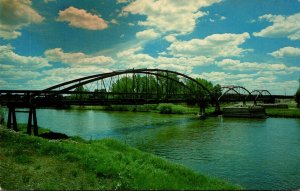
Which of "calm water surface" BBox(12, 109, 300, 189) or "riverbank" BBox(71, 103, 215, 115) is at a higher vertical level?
"riverbank" BBox(71, 103, 215, 115)

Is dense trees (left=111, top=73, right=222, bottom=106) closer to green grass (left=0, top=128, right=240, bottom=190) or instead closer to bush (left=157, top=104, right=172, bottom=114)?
bush (left=157, top=104, right=172, bottom=114)

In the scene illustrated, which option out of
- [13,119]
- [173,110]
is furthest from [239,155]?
[173,110]

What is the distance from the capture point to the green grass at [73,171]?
542 inches

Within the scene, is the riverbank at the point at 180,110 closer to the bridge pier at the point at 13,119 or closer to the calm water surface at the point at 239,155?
the calm water surface at the point at 239,155

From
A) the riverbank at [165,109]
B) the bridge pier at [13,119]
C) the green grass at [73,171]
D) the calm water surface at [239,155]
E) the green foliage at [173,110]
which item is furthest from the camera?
the riverbank at [165,109]

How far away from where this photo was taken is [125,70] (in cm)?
5875

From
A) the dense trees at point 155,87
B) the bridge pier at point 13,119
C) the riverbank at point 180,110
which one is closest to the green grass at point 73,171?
the bridge pier at point 13,119

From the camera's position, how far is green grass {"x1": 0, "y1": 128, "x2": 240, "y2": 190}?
13.8 metres

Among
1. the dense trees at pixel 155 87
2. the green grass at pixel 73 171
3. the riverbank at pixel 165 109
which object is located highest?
the dense trees at pixel 155 87

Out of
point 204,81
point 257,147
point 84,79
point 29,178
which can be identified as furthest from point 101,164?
point 204,81

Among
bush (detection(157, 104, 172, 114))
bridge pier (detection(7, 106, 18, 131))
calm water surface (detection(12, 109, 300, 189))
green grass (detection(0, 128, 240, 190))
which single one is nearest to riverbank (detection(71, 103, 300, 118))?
bush (detection(157, 104, 172, 114))

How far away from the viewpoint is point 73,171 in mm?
15141

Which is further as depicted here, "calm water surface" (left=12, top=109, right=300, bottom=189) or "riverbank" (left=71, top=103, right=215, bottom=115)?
"riverbank" (left=71, top=103, right=215, bottom=115)

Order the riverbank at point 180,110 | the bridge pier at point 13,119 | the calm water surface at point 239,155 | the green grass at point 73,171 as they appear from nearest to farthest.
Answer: the green grass at point 73,171 → the calm water surface at point 239,155 → the bridge pier at point 13,119 → the riverbank at point 180,110
